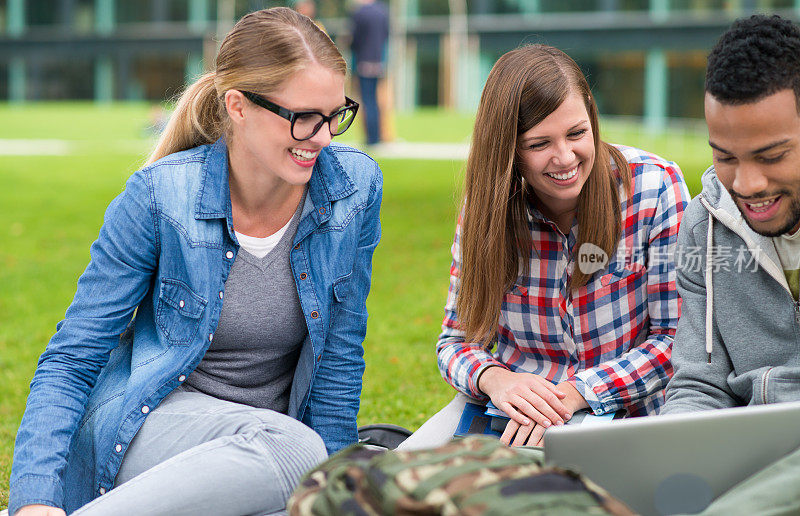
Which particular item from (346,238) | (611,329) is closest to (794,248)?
(611,329)

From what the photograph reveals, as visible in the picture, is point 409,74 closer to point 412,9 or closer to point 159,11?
point 412,9

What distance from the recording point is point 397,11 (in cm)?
2748

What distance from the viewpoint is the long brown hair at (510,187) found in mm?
2734

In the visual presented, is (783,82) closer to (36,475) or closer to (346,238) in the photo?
(346,238)

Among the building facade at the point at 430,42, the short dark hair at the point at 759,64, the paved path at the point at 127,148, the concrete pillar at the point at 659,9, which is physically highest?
the concrete pillar at the point at 659,9

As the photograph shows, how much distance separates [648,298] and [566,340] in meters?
0.28

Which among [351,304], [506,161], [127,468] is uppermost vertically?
[506,161]

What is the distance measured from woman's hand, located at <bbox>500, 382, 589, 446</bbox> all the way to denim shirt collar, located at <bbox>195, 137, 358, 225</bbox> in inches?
32.2

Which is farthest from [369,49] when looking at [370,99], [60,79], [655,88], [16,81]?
[16,81]

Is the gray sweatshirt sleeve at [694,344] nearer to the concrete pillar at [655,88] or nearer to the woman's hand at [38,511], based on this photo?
the woman's hand at [38,511]

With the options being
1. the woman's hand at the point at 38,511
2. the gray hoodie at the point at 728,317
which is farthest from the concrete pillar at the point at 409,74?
the woman's hand at the point at 38,511

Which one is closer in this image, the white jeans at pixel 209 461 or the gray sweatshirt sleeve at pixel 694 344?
the white jeans at pixel 209 461

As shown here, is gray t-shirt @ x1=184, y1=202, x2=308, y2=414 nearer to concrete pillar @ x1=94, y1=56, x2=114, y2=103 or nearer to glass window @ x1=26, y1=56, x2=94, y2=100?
concrete pillar @ x1=94, y1=56, x2=114, y2=103

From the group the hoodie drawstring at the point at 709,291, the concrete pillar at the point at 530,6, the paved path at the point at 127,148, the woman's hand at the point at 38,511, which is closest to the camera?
the woman's hand at the point at 38,511
